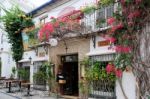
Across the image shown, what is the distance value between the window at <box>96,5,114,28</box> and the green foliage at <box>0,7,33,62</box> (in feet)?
32.9

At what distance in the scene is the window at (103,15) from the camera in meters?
14.5

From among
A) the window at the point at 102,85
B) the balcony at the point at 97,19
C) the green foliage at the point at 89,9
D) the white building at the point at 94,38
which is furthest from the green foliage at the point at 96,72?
the green foliage at the point at 89,9

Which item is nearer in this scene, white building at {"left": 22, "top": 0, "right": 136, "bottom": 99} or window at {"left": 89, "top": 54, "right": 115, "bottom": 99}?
white building at {"left": 22, "top": 0, "right": 136, "bottom": 99}

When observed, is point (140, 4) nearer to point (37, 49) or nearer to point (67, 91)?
point (67, 91)

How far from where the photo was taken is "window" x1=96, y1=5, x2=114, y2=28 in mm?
14516

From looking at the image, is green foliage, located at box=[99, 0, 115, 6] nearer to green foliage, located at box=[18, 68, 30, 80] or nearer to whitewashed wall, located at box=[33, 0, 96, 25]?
whitewashed wall, located at box=[33, 0, 96, 25]

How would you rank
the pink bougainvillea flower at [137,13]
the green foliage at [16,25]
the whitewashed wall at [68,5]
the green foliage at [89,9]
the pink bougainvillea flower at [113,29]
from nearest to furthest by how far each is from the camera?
the pink bougainvillea flower at [137,13] < the pink bougainvillea flower at [113,29] < the green foliage at [89,9] < the whitewashed wall at [68,5] < the green foliage at [16,25]

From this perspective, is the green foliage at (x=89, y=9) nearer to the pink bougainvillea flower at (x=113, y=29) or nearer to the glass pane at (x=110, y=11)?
the glass pane at (x=110, y=11)

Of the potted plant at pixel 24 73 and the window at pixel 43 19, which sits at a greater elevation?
the window at pixel 43 19

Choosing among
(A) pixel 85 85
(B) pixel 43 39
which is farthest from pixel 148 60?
(B) pixel 43 39

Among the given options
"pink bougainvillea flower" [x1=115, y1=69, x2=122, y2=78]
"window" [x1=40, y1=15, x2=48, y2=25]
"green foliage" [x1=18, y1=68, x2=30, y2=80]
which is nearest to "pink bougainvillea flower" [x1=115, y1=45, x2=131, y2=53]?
"pink bougainvillea flower" [x1=115, y1=69, x2=122, y2=78]

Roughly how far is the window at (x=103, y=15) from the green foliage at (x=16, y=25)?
10.0 m

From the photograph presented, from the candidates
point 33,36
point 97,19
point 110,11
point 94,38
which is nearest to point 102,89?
point 94,38

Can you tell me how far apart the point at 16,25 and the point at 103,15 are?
11.7m
